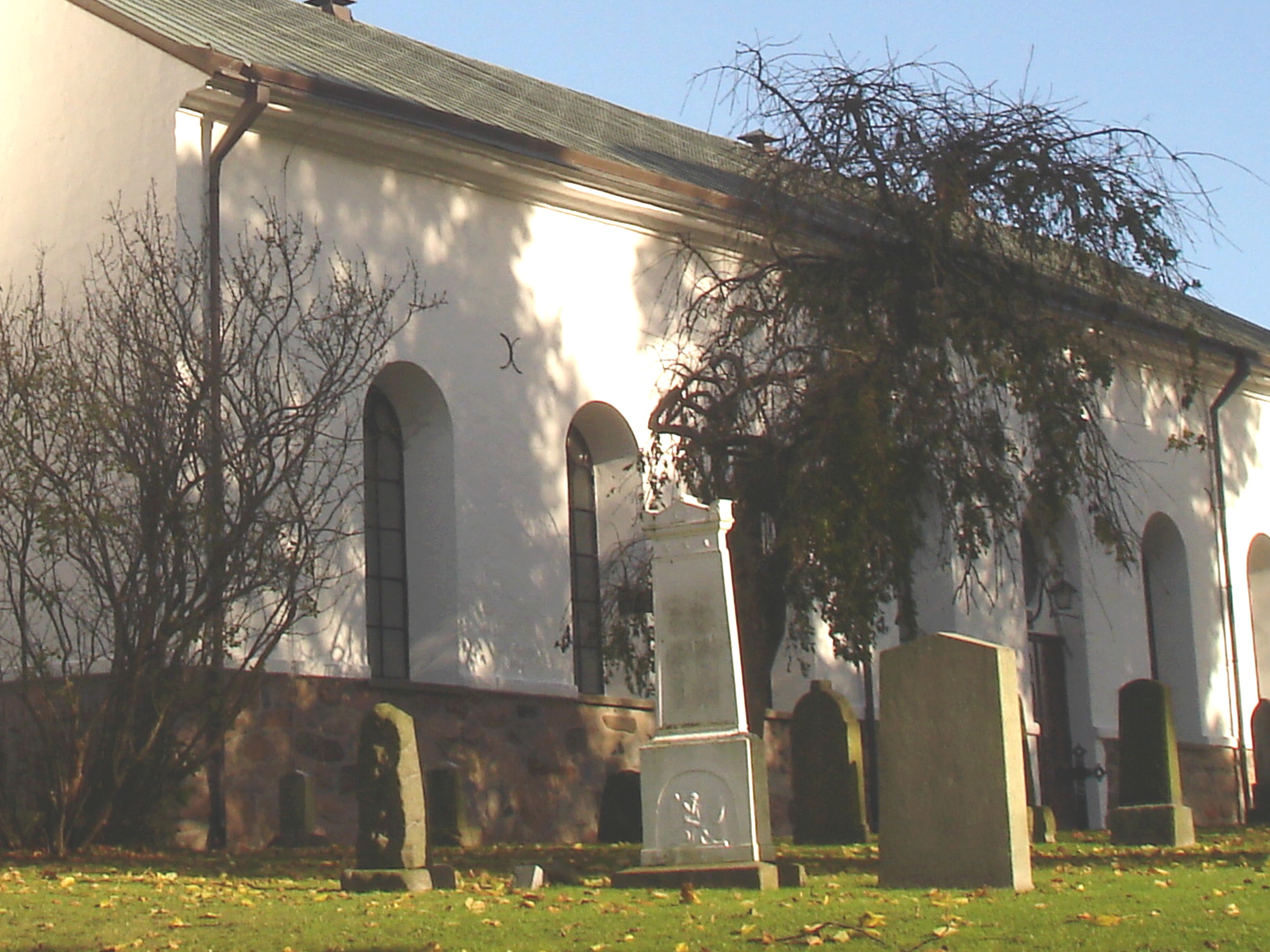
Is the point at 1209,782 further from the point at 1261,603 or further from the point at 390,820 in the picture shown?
the point at 390,820

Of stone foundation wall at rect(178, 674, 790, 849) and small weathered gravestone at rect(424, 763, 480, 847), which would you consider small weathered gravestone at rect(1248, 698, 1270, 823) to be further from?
small weathered gravestone at rect(424, 763, 480, 847)

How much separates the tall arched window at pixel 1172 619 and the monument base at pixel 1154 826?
34.4 ft

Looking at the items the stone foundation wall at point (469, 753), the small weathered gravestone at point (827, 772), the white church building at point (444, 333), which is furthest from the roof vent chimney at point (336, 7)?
the small weathered gravestone at point (827, 772)

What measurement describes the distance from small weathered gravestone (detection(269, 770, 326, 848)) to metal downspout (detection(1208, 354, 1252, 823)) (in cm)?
1516

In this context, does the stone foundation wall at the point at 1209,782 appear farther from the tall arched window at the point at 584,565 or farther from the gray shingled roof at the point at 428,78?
the gray shingled roof at the point at 428,78

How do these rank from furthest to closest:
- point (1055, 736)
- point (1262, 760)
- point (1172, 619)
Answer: point (1172, 619), point (1055, 736), point (1262, 760)

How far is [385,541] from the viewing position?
701 inches

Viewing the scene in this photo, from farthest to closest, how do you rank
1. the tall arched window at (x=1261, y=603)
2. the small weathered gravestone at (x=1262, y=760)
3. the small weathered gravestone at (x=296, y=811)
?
the tall arched window at (x=1261, y=603), the small weathered gravestone at (x=1262, y=760), the small weathered gravestone at (x=296, y=811)

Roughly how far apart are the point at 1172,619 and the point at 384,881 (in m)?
17.6

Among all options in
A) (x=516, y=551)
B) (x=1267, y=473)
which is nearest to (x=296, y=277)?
(x=516, y=551)

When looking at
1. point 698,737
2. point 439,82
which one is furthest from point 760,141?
point 698,737

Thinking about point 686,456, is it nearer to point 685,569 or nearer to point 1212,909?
point 685,569

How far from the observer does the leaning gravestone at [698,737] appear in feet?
38.2

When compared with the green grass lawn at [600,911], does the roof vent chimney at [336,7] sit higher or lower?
higher
